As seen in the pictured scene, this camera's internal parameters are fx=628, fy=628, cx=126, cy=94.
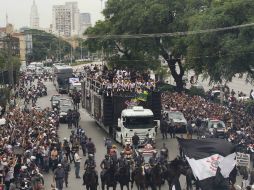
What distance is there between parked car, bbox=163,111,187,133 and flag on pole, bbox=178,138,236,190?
69.8 ft

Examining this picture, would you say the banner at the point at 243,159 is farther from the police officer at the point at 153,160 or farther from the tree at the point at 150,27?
the tree at the point at 150,27

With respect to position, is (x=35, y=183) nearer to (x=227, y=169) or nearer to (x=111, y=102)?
(x=227, y=169)

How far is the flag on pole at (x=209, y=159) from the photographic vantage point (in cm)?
1347

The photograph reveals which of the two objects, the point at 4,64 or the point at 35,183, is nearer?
the point at 35,183

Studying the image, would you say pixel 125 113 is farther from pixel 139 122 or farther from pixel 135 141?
pixel 135 141

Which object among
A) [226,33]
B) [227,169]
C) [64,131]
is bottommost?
[64,131]

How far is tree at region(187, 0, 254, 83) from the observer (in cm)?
3866

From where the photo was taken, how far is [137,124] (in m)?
31.0

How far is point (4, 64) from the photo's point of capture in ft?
259

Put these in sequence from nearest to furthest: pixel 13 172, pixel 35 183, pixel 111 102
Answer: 1. pixel 35 183
2. pixel 13 172
3. pixel 111 102

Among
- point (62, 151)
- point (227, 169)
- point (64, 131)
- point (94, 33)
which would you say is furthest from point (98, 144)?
point (94, 33)

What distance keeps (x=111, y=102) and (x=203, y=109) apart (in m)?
8.50

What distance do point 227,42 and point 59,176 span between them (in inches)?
803

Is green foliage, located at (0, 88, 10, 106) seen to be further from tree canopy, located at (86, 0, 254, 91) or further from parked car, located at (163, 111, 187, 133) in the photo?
parked car, located at (163, 111, 187, 133)
